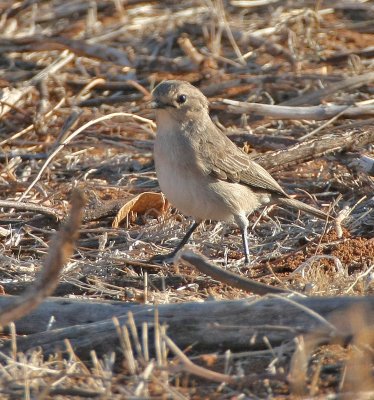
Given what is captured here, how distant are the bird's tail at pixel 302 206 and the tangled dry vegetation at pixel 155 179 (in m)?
0.11

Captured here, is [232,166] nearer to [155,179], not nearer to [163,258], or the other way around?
[163,258]

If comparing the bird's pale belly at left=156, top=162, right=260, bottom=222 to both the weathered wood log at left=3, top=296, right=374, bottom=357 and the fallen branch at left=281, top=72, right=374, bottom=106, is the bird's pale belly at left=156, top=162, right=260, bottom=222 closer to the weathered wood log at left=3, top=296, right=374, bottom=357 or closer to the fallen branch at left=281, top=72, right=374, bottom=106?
the weathered wood log at left=3, top=296, right=374, bottom=357

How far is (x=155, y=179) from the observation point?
8.61 metres

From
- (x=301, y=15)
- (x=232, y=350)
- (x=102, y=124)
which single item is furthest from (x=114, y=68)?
(x=232, y=350)

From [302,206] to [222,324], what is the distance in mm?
2978

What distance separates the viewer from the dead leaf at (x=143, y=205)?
7691 mm

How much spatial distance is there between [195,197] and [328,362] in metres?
2.53

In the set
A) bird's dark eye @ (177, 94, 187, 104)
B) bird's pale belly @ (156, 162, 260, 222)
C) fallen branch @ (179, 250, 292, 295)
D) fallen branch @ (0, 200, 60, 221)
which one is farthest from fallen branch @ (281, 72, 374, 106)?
fallen branch @ (179, 250, 292, 295)

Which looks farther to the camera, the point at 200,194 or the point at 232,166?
the point at 232,166

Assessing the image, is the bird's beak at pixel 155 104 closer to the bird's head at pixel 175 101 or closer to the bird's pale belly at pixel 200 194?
the bird's head at pixel 175 101

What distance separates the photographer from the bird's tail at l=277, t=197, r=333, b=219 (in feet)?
24.5

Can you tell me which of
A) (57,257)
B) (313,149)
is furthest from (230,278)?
(313,149)

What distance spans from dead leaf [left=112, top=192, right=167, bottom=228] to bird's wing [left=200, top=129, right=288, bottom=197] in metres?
0.84

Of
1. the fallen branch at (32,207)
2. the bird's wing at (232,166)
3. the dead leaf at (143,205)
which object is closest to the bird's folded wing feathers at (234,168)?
the bird's wing at (232,166)
